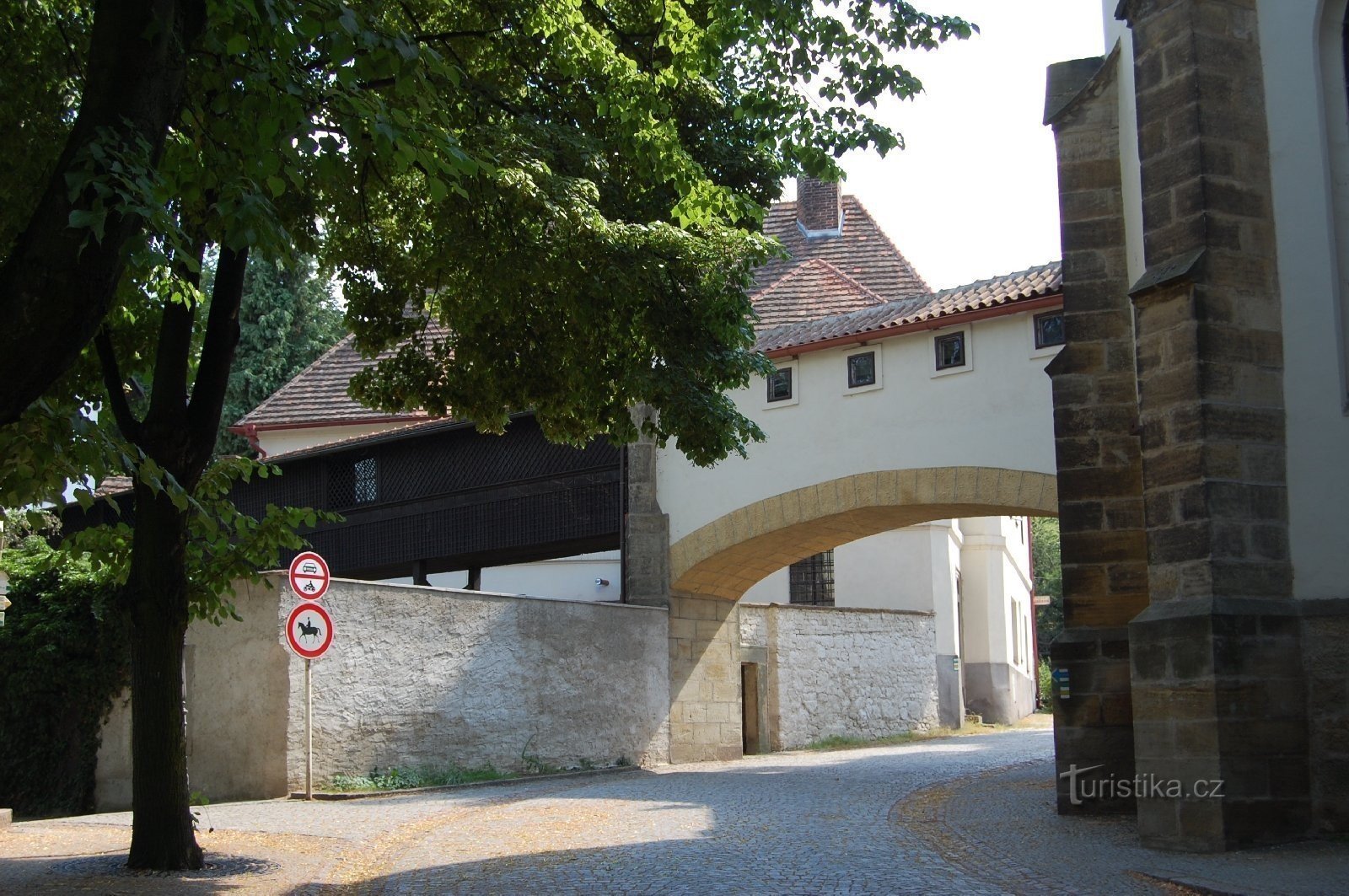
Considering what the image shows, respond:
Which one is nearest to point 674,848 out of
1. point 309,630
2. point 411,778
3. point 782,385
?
point 309,630

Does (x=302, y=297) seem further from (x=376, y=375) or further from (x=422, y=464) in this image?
(x=376, y=375)

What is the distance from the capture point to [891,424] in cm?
1869

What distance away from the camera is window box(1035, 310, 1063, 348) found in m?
16.9

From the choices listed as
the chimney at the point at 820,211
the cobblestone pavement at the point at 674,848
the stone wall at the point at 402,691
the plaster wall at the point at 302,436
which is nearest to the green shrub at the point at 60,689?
the stone wall at the point at 402,691

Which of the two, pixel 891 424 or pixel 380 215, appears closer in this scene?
pixel 380 215

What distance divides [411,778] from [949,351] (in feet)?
27.3

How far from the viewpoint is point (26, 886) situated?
309 inches

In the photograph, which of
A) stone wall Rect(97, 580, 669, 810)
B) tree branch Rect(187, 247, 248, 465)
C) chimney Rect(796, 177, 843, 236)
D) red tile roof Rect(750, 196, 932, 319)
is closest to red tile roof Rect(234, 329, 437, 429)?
red tile roof Rect(750, 196, 932, 319)

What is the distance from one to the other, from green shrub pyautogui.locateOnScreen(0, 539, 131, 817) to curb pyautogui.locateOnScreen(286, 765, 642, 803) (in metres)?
2.68

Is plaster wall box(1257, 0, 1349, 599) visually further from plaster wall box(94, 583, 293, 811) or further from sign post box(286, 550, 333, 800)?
plaster wall box(94, 583, 293, 811)

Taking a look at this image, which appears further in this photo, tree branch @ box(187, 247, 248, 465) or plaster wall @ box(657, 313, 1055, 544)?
plaster wall @ box(657, 313, 1055, 544)

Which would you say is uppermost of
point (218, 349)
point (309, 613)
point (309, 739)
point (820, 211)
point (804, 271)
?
point (820, 211)

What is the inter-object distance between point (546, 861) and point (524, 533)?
12431 millimetres

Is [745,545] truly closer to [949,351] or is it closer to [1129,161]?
[949,351]
